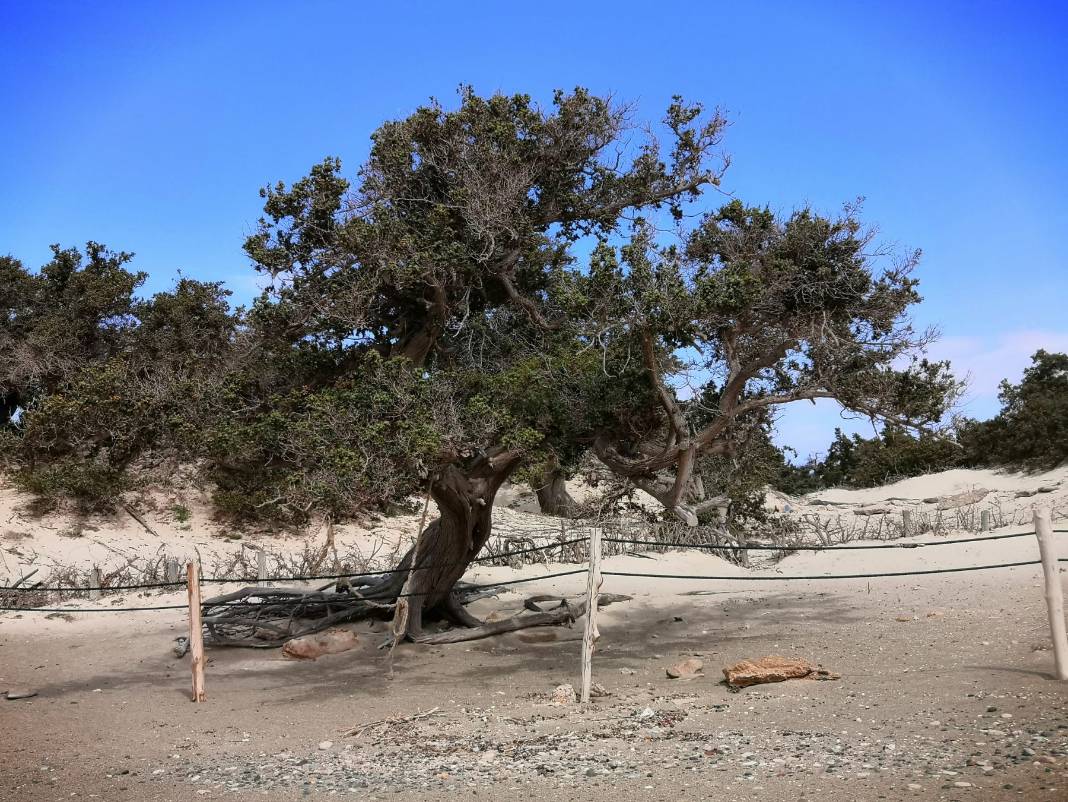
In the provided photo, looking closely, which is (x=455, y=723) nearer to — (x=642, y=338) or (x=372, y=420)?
(x=372, y=420)

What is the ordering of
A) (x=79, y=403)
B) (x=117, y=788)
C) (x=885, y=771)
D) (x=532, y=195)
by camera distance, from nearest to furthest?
(x=885, y=771), (x=117, y=788), (x=532, y=195), (x=79, y=403)

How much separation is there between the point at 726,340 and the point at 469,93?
4.83 meters

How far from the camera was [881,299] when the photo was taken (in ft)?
33.3

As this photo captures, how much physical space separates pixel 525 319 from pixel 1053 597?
744 centimetres

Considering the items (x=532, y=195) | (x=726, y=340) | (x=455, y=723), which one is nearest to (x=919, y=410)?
(x=726, y=340)

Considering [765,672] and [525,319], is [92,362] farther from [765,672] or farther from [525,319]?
[765,672]

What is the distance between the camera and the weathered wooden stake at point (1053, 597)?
7906mm

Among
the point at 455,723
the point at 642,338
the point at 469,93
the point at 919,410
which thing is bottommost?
the point at 455,723

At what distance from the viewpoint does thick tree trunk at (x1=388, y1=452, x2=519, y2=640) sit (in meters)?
11.5

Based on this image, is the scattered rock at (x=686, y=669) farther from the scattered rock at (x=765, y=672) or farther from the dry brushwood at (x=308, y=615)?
the dry brushwood at (x=308, y=615)

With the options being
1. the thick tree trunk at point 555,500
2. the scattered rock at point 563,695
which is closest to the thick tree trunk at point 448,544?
the scattered rock at point 563,695

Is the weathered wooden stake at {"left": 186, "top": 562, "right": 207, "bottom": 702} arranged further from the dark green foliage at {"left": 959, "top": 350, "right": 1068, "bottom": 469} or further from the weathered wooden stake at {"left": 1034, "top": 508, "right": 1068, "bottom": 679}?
the dark green foliage at {"left": 959, "top": 350, "right": 1068, "bottom": 469}

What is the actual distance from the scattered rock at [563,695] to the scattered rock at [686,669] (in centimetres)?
125

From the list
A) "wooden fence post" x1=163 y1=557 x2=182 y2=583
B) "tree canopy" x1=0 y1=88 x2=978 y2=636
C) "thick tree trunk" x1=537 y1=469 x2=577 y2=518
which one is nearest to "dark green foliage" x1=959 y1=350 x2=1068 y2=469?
"thick tree trunk" x1=537 y1=469 x2=577 y2=518
